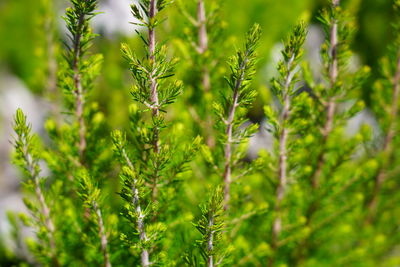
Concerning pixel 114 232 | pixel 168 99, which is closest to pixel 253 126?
pixel 168 99

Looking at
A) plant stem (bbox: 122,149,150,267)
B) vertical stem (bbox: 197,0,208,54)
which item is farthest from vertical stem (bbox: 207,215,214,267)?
vertical stem (bbox: 197,0,208,54)

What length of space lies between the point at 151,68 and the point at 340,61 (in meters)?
0.93

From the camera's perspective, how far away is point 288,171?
63.9 inches

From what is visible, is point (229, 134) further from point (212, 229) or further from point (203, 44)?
point (203, 44)

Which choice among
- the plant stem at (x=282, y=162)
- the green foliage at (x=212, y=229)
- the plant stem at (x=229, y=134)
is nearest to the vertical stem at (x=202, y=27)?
the plant stem at (x=282, y=162)

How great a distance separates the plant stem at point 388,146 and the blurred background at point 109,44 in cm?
50

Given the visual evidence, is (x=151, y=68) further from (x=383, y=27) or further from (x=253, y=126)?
(x=383, y=27)

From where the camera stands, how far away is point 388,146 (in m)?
2.01

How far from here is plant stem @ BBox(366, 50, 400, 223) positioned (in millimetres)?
1874

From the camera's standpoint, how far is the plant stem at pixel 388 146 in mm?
1874

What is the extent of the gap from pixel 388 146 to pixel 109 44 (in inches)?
117

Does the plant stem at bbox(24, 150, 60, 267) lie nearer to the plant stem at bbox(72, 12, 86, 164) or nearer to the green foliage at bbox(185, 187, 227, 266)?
the plant stem at bbox(72, 12, 86, 164)

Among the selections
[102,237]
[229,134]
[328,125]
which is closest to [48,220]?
[102,237]

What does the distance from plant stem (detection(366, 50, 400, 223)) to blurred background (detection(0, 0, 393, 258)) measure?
1.66 feet
